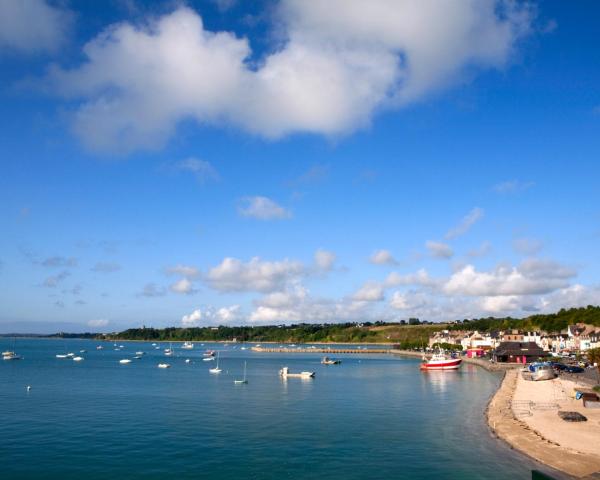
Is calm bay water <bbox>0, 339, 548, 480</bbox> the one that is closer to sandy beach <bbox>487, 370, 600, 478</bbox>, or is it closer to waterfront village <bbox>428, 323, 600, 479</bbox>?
sandy beach <bbox>487, 370, 600, 478</bbox>

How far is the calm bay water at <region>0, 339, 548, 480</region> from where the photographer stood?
41188 mm

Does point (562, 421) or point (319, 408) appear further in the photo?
point (319, 408)

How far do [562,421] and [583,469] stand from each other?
18885 mm

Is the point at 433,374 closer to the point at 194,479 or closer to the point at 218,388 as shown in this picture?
the point at 218,388

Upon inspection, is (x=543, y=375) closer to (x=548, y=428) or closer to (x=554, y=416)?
(x=554, y=416)

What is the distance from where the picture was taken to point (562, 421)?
5475 cm

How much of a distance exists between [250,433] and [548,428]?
3027cm

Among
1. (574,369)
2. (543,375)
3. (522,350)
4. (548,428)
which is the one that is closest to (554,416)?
(548,428)

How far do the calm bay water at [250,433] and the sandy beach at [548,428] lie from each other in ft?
6.41

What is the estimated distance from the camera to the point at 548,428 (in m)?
51.9

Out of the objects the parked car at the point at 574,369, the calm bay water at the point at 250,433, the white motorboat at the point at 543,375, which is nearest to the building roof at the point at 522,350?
the parked car at the point at 574,369

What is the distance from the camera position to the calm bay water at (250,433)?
135 ft

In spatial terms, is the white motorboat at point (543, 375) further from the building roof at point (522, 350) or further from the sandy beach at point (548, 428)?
the building roof at point (522, 350)

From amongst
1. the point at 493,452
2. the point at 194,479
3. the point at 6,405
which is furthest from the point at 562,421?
the point at 6,405
